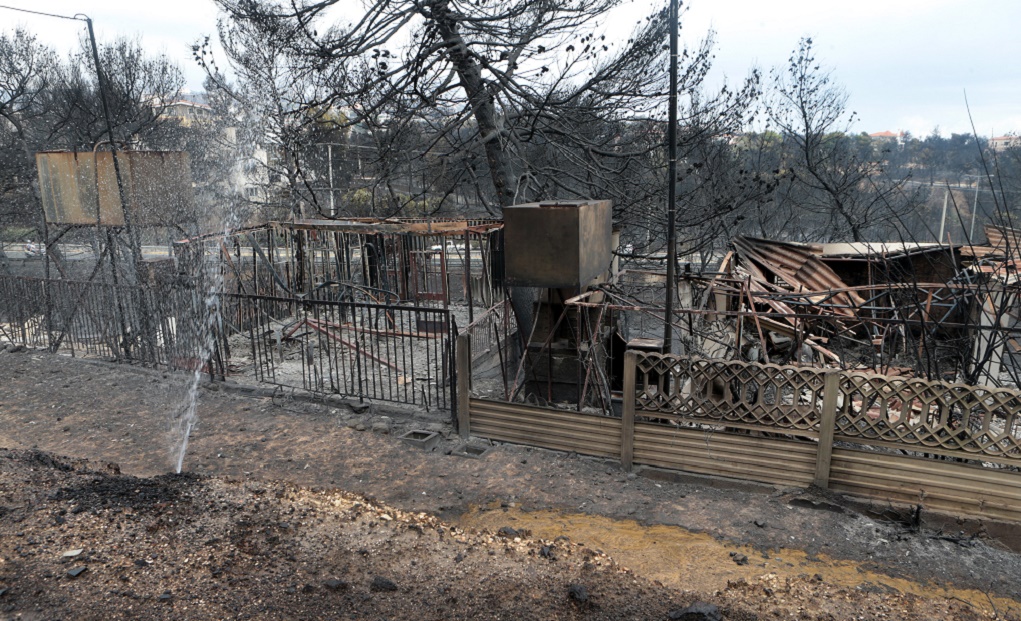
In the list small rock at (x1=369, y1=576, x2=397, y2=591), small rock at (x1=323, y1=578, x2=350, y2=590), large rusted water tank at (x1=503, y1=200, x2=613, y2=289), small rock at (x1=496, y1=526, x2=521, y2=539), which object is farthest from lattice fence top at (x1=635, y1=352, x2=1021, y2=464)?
small rock at (x1=323, y1=578, x2=350, y2=590)

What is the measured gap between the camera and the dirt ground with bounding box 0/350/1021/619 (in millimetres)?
4012

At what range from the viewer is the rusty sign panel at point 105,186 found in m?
11.6

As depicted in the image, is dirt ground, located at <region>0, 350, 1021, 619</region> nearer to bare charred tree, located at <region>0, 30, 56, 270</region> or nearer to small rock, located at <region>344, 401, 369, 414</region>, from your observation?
small rock, located at <region>344, 401, 369, 414</region>

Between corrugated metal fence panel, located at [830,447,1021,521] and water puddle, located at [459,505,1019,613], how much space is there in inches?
39.4

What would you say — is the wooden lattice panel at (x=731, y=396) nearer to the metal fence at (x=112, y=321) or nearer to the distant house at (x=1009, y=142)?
the metal fence at (x=112, y=321)

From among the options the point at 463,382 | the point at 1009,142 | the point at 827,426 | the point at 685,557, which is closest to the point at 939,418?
the point at 827,426

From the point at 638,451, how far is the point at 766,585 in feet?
6.90

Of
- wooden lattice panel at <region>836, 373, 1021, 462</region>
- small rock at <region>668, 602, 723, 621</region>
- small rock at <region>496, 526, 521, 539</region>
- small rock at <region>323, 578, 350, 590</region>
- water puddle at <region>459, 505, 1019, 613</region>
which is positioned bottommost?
water puddle at <region>459, 505, 1019, 613</region>

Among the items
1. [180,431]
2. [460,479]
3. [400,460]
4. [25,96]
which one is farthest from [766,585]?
[25,96]

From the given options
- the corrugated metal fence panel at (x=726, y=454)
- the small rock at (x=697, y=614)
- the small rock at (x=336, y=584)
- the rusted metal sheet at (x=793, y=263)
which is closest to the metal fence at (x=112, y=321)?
the small rock at (x=336, y=584)

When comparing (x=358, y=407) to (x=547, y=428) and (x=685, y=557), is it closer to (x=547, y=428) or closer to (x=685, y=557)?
(x=547, y=428)

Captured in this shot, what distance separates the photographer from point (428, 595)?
13.5 feet

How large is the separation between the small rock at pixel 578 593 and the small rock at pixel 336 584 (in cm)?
144

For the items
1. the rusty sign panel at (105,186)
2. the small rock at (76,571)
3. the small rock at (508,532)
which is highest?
the rusty sign panel at (105,186)
